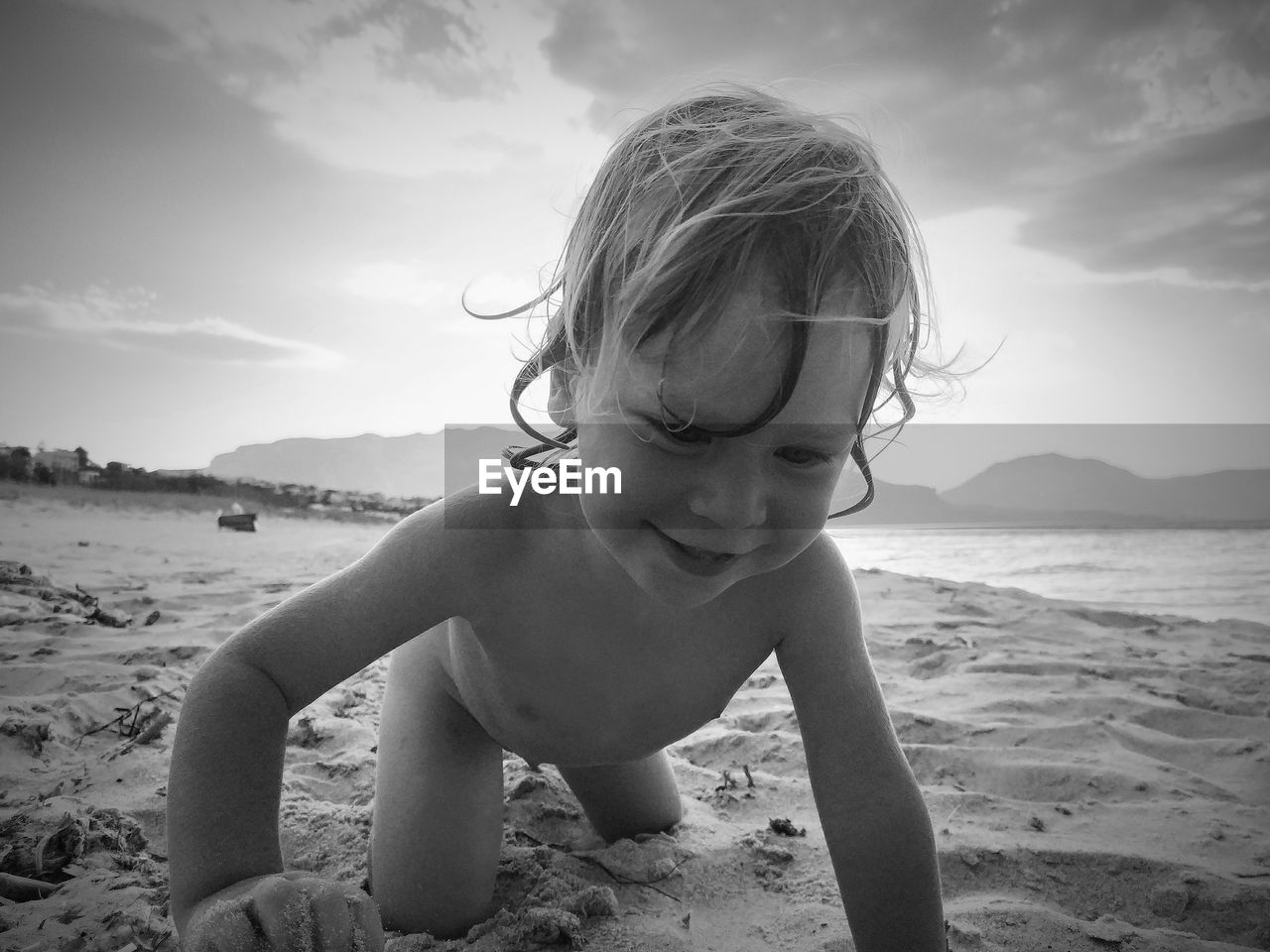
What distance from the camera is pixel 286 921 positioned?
3.05 ft

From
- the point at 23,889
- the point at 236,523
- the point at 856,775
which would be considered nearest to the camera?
the point at 856,775

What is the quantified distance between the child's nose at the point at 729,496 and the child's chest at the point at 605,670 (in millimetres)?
441

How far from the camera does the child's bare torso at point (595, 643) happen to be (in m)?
1.41

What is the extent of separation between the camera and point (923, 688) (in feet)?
10.2

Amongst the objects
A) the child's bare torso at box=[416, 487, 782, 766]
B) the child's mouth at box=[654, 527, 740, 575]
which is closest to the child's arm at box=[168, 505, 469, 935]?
the child's bare torso at box=[416, 487, 782, 766]

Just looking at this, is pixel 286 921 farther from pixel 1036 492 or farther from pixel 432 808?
pixel 1036 492

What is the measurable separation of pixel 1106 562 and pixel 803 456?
9649 millimetres

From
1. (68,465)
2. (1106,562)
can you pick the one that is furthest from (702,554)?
(68,465)

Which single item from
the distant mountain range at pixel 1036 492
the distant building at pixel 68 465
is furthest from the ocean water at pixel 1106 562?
the distant building at pixel 68 465

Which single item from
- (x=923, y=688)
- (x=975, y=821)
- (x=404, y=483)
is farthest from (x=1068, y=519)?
(x=975, y=821)

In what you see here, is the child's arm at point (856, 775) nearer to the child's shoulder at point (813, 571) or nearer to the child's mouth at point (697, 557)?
the child's shoulder at point (813, 571)

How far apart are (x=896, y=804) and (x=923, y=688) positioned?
1.97 metres

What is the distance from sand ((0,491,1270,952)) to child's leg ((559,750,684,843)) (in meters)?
0.07

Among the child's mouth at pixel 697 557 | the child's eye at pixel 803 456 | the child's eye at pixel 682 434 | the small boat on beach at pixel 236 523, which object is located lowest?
the small boat on beach at pixel 236 523
